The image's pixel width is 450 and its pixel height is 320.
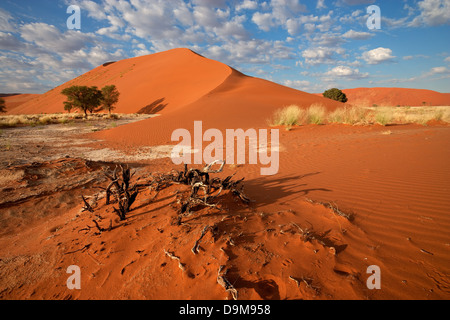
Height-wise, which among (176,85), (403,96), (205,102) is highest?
(403,96)

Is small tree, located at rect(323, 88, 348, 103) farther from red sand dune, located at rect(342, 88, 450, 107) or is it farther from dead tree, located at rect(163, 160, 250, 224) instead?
dead tree, located at rect(163, 160, 250, 224)

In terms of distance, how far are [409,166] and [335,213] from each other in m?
3.20

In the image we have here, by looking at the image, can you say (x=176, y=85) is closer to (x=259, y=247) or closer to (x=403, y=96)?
(x=259, y=247)

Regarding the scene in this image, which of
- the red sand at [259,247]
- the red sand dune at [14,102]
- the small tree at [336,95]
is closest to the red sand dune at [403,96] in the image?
the small tree at [336,95]

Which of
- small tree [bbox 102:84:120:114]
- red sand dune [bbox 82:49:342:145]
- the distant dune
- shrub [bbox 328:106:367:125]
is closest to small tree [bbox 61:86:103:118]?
small tree [bbox 102:84:120:114]

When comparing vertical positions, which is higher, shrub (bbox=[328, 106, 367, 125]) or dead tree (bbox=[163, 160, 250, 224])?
shrub (bbox=[328, 106, 367, 125])

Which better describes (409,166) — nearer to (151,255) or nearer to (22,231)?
(151,255)

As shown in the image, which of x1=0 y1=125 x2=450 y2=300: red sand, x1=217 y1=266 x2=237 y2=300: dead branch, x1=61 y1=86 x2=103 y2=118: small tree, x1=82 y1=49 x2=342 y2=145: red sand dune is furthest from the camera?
x1=61 y1=86 x2=103 y2=118: small tree

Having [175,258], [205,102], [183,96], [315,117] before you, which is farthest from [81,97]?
[175,258]

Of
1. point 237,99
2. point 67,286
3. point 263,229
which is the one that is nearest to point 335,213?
point 263,229

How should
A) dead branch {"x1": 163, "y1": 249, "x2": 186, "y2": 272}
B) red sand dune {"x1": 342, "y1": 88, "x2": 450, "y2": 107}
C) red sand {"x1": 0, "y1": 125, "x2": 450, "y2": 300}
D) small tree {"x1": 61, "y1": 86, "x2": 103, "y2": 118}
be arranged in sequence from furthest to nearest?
1. red sand dune {"x1": 342, "y1": 88, "x2": 450, "y2": 107}
2. small tree {"x1": 61, "y1": 86, "x2": 103, "y2": 118}
3. dead branch {"x1": 163, "y1": 249, "x2": 186, "y2": 272}
4. red sand {"x1": 0, "y1": 125, "x2": 450, "y2": 300}

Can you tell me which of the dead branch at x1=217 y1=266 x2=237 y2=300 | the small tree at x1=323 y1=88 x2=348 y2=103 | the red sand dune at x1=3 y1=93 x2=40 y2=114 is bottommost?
the dead branch at x1=217 y1=266 x2=237 y2=300

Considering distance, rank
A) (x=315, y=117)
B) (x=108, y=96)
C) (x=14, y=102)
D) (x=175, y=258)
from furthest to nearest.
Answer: (x=14, y=102) < (x=108, y=96) < (x=315, y=117) < (x=175, y=258)

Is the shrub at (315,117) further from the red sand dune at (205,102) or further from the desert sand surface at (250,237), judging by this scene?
the desert sand surface at (250,237)
